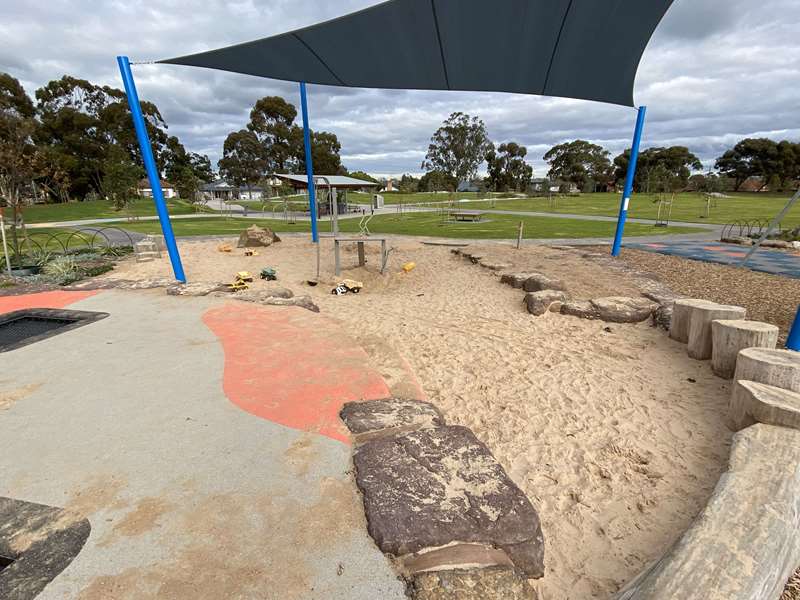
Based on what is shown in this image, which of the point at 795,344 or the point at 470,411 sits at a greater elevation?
the point at 795,344

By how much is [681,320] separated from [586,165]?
244ft

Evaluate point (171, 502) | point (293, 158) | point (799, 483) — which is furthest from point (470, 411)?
point (293, 158)

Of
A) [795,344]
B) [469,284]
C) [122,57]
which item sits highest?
[122,57]

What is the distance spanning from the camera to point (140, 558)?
1.52 m

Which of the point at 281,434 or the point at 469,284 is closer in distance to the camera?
the point at 281,434

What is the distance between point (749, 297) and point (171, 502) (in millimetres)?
7316

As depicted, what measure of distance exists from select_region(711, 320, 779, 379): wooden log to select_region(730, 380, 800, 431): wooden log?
655mm

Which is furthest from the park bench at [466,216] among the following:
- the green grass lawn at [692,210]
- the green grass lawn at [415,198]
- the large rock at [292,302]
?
the green grass lawn at [415,198]

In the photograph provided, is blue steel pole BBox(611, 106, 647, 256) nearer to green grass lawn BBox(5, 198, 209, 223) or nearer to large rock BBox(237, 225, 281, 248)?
large rock BBox(237, 225, 281, 248)

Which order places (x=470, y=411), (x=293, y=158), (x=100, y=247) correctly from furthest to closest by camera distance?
(x=293, y=158)
(x=100, y=247)
(x=470, y=411)

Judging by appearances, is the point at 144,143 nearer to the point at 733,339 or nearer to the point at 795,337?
the point at 733,339

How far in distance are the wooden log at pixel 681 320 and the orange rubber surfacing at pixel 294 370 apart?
3.35m

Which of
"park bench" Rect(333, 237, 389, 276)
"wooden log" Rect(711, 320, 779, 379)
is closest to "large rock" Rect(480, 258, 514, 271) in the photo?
"park bench" Rect(333, 237, 389, 276)

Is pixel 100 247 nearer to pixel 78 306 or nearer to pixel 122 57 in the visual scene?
pixel 78 306
